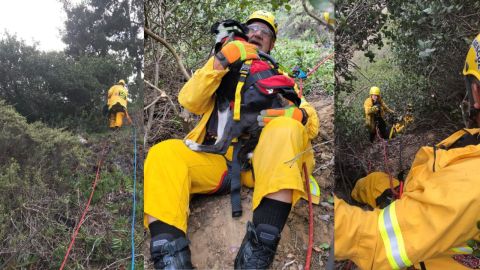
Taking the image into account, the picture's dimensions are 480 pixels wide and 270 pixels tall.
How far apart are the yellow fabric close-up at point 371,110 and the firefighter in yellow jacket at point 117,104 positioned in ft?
3.36

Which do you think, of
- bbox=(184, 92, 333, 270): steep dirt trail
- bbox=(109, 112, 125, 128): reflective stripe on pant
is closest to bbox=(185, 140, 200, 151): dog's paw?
bbox=(184, 92, 333, 270): steep dirt trail

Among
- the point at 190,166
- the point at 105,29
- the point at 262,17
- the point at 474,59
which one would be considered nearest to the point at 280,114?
the point at 190,166

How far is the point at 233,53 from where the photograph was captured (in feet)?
3.64

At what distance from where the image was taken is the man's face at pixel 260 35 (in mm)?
1357

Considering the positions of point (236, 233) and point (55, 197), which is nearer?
point (236, 233)

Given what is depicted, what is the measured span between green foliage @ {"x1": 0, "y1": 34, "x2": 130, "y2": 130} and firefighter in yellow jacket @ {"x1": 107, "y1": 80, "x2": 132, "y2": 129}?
0.13 m

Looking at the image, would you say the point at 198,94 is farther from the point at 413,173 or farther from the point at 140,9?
the point at 413,173

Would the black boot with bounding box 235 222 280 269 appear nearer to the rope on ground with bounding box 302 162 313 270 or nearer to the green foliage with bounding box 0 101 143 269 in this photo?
the rope on ground with bounding box 302 162 313 270

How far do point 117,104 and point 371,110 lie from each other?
113cm

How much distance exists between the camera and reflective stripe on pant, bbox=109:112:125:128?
1478 millimetres

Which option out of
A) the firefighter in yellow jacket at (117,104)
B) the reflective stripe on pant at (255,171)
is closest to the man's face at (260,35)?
the reflective stripe on pant at (255,171)

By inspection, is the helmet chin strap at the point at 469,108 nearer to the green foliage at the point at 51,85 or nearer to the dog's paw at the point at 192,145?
the dog's paw at the point at 192,145

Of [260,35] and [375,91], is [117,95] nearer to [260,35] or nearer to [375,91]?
[260,35]

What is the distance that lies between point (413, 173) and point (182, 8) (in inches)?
43.2
